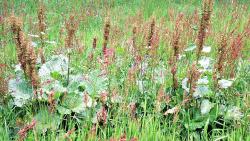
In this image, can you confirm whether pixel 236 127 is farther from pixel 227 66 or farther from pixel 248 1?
pixel 248 1

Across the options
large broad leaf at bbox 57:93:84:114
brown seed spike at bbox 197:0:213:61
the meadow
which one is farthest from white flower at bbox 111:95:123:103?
brown seed spike at bbox 197:0:213:61

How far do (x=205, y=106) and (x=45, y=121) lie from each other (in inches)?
52.2

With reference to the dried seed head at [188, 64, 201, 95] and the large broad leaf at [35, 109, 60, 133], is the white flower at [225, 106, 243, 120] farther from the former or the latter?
the large broad leaf at [35, 109, 60, 133]

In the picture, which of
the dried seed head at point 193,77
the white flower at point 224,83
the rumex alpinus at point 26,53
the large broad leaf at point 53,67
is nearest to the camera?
the rumex alpinus at point 26,53

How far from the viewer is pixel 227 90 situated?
3.78 m

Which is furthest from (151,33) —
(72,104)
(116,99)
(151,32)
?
(72,104)

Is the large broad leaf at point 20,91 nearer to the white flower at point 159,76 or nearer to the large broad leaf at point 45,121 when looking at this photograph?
the large broad leaf at point 45,121

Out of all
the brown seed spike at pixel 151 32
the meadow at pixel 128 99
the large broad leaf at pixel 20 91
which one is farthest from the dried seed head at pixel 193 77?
the large broad leaf at pixel 20 91

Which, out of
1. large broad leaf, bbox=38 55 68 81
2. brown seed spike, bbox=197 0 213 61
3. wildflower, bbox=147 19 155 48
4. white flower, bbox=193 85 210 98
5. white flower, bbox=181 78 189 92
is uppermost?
brown seed spike, bbox=197 0 213 61

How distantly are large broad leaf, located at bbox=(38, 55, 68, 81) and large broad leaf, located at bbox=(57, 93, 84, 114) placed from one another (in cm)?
31

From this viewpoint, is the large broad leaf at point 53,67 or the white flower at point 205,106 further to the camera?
the large broad leaf at point 53,67

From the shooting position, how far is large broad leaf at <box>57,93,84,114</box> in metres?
3.23

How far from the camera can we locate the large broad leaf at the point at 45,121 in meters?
3.00

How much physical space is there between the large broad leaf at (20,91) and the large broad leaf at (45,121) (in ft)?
0.55
